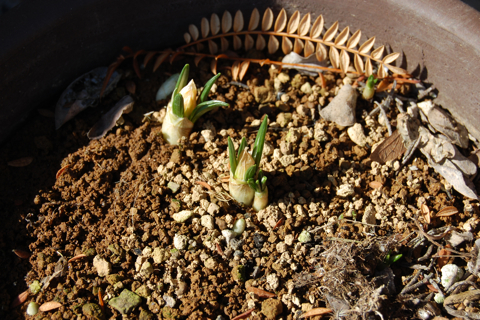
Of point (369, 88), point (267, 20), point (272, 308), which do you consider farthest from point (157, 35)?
point (272, 308)

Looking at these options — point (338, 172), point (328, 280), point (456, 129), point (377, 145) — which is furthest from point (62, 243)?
point (456, 129)

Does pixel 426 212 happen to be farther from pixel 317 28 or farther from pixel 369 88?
pixel 317 28

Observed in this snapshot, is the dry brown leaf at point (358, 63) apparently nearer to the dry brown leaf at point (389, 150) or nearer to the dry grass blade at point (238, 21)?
the dry brown leaf at point (389, 150)

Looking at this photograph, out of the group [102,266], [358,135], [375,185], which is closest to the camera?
[102,266]

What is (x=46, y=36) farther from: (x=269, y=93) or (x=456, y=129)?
(x=456, y=129)

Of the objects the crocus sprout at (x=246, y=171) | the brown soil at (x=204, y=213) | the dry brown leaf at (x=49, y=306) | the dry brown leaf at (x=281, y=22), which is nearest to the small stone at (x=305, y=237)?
the brown soil at (x=204, y=213)

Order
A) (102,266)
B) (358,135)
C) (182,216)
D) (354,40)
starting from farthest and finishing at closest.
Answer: (354,40) → (358,135) → (182,216) → (102,266)

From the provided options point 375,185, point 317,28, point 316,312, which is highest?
point 317,28
